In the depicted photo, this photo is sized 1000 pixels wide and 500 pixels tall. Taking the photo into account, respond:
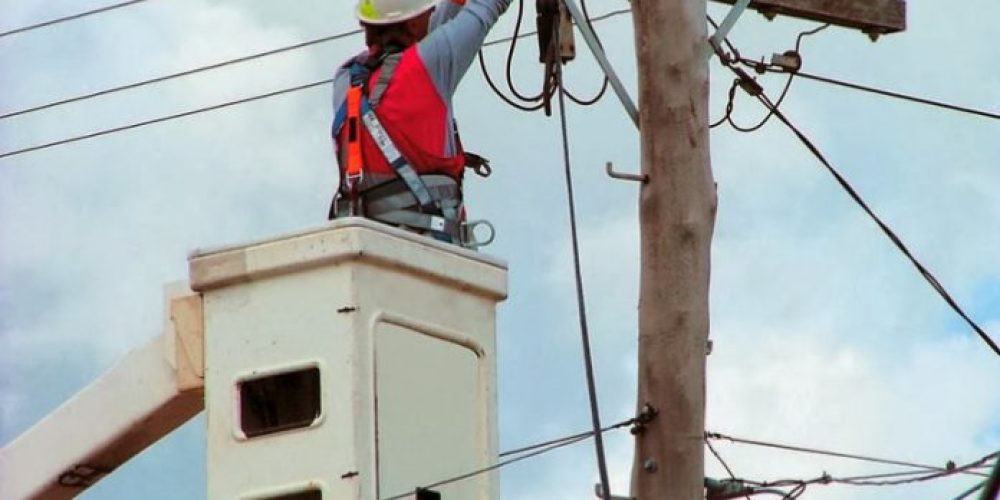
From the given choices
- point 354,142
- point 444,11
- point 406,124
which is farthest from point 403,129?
point 444,11

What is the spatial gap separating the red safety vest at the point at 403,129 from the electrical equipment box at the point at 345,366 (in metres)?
0.43

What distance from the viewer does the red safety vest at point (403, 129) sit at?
12.4 metres

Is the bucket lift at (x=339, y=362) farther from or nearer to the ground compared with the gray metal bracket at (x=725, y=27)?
nearer to the ground

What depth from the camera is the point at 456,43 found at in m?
12.6

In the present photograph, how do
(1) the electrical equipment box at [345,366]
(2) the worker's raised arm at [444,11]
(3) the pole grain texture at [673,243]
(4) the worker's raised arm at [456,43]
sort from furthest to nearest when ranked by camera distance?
(2) the worker's raised arm at [444,11] < (4) the worker's raised arm at [456,43] < (1) the electrical equipment box at [345,366] < (3) the pole grain texture at [673,243]

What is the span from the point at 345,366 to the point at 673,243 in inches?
62.9

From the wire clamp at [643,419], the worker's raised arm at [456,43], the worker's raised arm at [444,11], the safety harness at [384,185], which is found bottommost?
the wire clamp at [643,419]

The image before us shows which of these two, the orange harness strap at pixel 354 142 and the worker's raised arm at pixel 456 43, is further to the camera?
the worker's raised arm at pixel 456 43

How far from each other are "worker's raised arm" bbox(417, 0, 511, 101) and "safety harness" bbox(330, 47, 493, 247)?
185mm

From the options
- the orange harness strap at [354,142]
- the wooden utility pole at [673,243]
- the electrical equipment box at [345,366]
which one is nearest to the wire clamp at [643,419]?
the wooden utility pole at [673,243]

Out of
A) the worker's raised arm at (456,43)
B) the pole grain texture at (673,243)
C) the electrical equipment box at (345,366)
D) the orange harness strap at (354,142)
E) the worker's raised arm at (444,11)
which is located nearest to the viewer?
the pole grain texture at (673,243)

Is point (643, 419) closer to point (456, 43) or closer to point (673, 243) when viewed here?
point (673, 243)

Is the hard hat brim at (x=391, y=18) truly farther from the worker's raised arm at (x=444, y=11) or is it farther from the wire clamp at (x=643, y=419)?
the wire clamp at (x=643, y=419)

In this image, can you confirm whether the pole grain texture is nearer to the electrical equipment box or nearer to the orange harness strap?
the electrical equipment box
